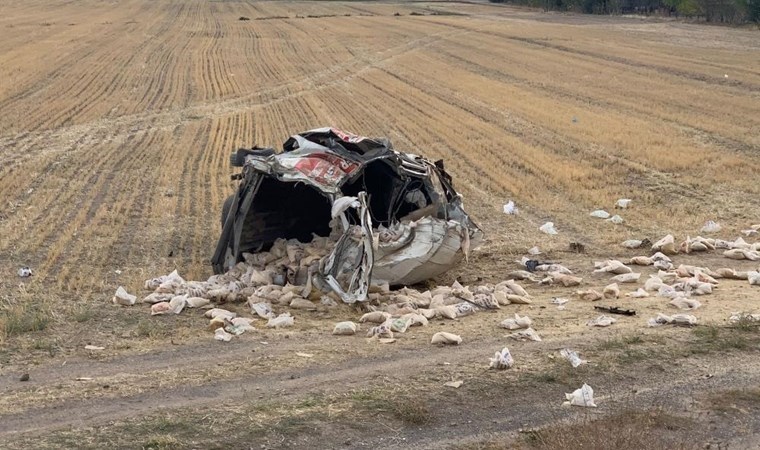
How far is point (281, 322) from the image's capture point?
1047cm

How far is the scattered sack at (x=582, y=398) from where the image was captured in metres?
7.75

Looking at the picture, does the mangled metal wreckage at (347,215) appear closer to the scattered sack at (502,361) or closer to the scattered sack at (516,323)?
the scattered sack at (516,323)

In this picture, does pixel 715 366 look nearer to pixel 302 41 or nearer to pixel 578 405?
pixel 578 405

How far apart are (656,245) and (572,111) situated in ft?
49.8

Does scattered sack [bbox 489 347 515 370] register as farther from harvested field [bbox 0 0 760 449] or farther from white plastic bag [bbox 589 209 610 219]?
white plastic bag [bbox 589 209 610 219]

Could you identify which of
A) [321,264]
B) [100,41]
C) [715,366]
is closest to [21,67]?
[100,41]

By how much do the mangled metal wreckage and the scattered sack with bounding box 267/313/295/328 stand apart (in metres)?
0.89

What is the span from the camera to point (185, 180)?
19578 mm

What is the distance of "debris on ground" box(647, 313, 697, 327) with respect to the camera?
991 centimetres

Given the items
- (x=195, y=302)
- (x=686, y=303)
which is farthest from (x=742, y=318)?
(x=195, y=302)

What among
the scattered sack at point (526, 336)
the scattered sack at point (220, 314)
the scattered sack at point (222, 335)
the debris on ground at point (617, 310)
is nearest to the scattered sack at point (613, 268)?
the debris on ground at point (617, 310)

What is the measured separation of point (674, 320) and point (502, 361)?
2.44 meters

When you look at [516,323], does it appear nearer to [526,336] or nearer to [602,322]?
[526,336]

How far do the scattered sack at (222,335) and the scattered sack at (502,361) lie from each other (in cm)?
284
